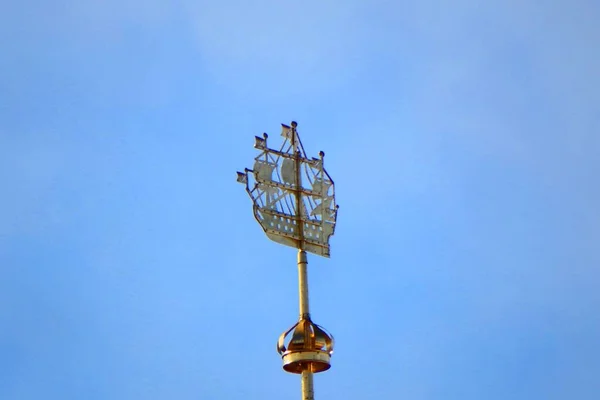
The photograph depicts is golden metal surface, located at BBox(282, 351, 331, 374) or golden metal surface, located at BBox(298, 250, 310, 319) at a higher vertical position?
golden metal surface, located at BBox(298, 250, 310, 319)

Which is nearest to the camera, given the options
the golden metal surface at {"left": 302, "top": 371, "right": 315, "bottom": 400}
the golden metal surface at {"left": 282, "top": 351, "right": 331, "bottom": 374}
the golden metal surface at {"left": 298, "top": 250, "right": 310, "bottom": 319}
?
the golden metal surface at {"left": 302, "top": 371, "right": 315, "bottom": 400}

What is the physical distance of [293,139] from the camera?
74.7ft

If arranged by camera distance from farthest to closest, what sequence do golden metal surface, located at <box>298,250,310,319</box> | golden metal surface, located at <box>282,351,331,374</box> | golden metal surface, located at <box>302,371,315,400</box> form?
golden metal surface, located at <box>298,250,310,319</box> → golden metal surface, located at <box>282,351,331,374</box> → golden metal surface, located at <box>302,371,315,400</box>

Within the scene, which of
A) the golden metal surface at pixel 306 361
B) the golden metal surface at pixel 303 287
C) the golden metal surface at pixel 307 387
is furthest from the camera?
the golden metal surface at pixel 303 287

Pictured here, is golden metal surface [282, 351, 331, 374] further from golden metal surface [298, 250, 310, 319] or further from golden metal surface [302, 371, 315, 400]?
golden metal surface [298, 250, 310, 319]

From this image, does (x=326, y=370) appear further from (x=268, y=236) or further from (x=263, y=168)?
(x=263, y=168)

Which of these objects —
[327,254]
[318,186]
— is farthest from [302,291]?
[318,186]

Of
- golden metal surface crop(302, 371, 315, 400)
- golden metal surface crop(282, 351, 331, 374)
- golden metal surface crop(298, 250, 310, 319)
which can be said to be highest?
golden metal surface crop(298, 250, 310, 319)

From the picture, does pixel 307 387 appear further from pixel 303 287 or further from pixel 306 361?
pixel 303 287

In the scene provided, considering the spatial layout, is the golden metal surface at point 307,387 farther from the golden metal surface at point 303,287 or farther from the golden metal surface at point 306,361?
the golden metal surface at point 303,287

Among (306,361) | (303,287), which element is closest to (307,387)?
(306,361)

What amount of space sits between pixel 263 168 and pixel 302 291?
300cm

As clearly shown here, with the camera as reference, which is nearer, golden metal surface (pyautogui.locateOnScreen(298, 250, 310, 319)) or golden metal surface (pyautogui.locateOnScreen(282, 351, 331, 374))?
golden metal surface (pyautogui.locateOnScreen(282, 351, 331, 374))

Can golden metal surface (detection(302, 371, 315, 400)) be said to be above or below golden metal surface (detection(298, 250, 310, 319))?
below
